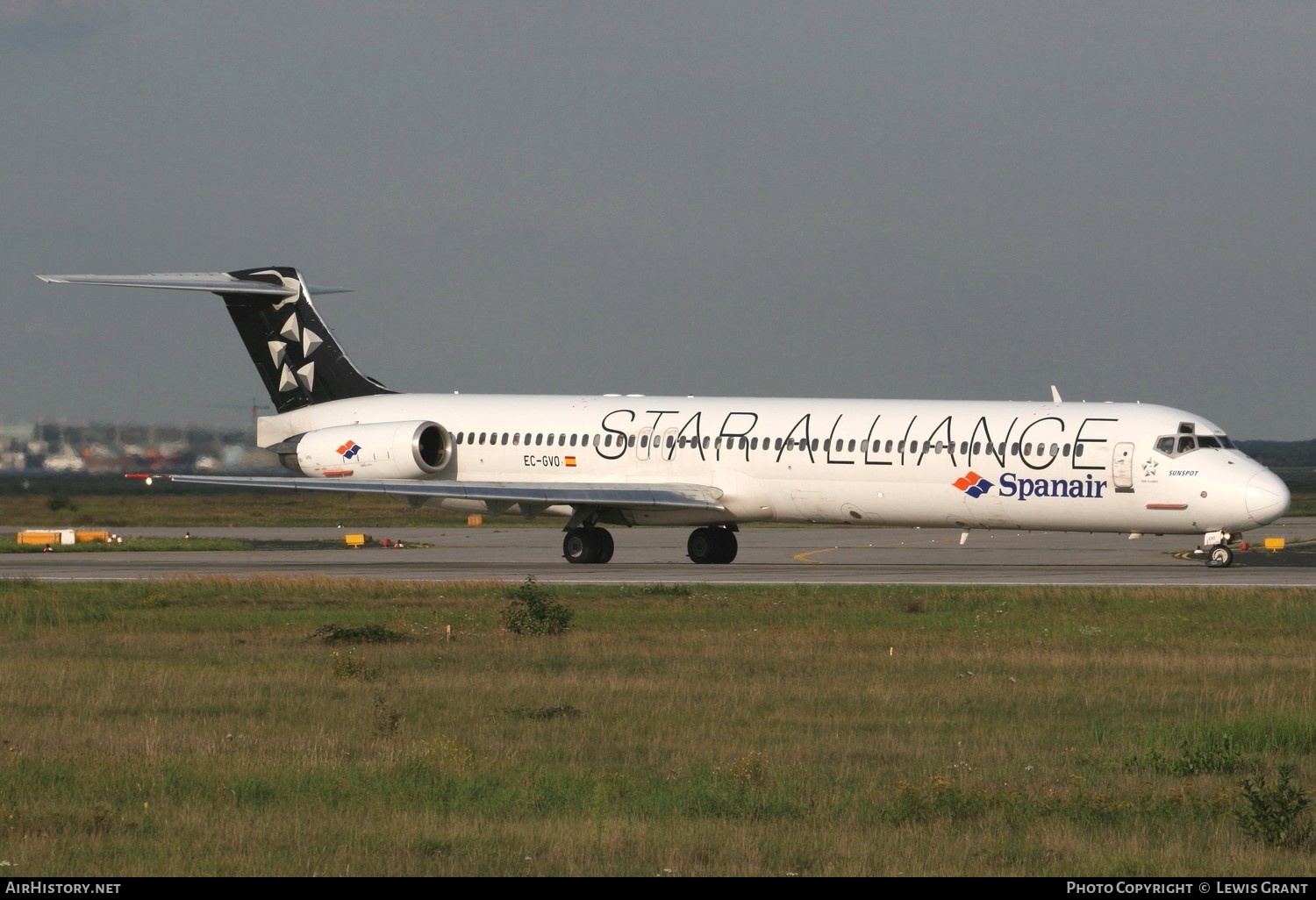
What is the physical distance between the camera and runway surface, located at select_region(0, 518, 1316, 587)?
33625mm

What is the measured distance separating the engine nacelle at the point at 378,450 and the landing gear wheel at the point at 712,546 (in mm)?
6376

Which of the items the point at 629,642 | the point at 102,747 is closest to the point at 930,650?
the point at 629,642

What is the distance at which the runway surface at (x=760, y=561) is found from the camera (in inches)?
1324

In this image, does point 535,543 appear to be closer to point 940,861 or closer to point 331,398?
point 331,398

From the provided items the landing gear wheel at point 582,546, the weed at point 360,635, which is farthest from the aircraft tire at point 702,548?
the weed at point 360,635

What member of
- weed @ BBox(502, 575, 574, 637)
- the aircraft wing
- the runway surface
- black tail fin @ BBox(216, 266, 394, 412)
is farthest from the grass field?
black tail fin @ BBox(216, 266, 394, 412)

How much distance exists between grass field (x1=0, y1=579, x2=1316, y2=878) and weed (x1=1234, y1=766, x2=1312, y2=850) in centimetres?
2

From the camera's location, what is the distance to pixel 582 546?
128ft

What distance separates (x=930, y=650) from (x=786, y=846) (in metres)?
10.5

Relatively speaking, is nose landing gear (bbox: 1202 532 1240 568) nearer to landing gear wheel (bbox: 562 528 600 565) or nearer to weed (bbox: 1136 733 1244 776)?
landing gear wheel (bbox: 562 528 600 565)

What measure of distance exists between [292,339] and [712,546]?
1246 centimetres

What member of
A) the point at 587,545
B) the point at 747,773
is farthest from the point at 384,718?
the point at 587,545

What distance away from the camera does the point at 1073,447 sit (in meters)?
34.2

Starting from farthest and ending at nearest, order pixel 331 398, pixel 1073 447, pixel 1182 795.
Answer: pixel 331 398 < pixel 1073 447 < pixel 1182 795
